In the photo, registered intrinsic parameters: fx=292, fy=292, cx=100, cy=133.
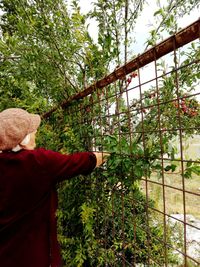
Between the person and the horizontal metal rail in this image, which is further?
the person

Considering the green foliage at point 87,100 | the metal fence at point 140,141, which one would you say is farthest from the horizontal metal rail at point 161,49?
the green foliage at point 87,100

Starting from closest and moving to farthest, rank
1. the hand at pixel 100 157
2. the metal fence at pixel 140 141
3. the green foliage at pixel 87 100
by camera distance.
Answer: the metal fence at pixel 140 141
the hand at pixel 100 157
the green foliage at pixel 87 100

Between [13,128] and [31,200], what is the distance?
41 centimetres

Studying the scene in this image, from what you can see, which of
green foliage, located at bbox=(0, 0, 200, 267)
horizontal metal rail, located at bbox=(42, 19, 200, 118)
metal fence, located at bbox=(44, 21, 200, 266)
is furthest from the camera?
green foliage, located at bbox=(0, 0, 200, 267)

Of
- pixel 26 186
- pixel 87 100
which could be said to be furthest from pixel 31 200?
pixel 87 100

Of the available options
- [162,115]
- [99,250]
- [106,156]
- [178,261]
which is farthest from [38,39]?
[178,261]

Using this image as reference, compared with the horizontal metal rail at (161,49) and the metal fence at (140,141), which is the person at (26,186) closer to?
the metal fence at (140,141)

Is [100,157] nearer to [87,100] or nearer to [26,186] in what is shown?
[26,186]

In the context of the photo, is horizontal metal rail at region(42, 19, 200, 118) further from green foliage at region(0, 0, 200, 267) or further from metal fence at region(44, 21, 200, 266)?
green foliage at region(0, 0, 200, 267)

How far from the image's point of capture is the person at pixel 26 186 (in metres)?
1.56

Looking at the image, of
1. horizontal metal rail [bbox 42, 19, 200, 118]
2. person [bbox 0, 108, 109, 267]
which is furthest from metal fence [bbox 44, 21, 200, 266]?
person [bbox 0, 108, 109, 267]

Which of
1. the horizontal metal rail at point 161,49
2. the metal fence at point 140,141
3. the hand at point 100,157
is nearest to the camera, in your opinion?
the horizontal metal rail at point 161,49

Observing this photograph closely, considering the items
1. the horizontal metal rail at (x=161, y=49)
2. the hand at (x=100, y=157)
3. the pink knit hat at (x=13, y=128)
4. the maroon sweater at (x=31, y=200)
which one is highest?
the horizontal metal rail at (x=161, y=49)

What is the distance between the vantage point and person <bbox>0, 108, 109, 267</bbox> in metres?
1.56
